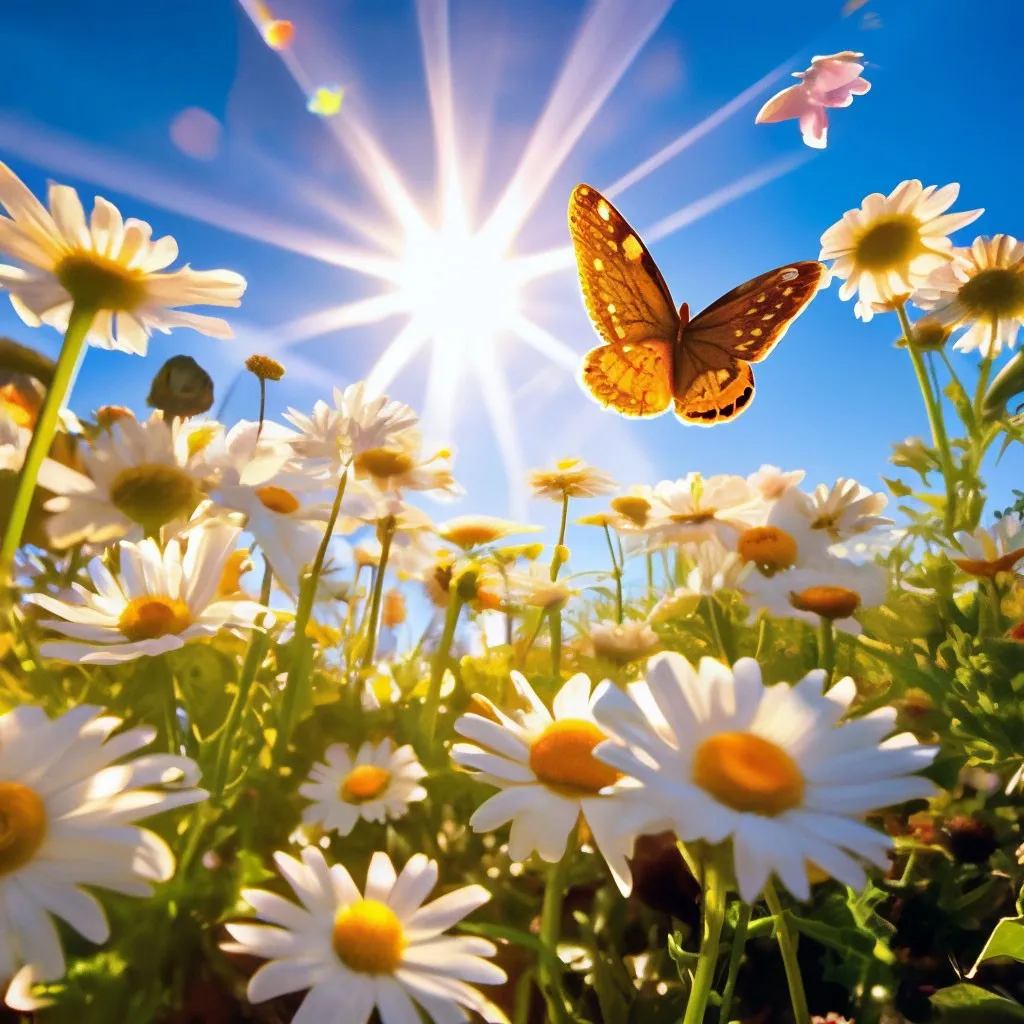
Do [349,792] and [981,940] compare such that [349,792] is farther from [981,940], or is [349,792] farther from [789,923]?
[981,940]

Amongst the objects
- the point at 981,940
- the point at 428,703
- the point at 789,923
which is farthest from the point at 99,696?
the point at 981,940

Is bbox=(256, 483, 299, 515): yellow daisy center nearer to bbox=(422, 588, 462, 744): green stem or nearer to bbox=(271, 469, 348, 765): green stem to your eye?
bbox=(271, 469, 348, 765): green stem

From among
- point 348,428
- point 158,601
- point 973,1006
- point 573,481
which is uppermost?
point 573,481

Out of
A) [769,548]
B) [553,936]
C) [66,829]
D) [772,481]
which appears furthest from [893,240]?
[66,829]

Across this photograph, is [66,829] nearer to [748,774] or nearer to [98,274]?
[748,774]

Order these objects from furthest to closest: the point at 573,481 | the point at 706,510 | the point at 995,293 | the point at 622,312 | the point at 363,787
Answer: the point at 622,312 → the point at 995,293 → the point at 573,481 → the point at 706,510 → the point at 363,787

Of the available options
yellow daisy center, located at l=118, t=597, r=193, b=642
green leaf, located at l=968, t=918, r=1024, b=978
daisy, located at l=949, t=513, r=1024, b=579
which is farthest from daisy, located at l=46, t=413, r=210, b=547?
daisy, located at l=949, t=513, r=1024, b=579
